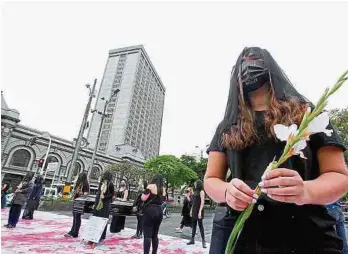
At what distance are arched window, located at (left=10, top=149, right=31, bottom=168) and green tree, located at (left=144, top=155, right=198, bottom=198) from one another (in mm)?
16332

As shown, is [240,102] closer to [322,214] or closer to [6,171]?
[322,214]

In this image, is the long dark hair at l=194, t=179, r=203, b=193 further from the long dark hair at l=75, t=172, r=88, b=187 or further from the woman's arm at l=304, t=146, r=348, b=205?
the woman's arm at l=304, t=146, r=348, b=205

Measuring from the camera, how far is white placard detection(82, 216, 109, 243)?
5.81 meters

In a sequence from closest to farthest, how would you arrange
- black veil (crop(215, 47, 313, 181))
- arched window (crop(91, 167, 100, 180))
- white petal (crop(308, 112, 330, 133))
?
white petal (crop(308, 112, 330, 133)), black veil (crop(215, 47, 313, 181)), arched window (crop(91, 167, 100, 180))

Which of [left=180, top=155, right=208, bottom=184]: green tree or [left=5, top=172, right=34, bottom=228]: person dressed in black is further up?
[left=180, top=155, right=208, bottom=184]: green tree

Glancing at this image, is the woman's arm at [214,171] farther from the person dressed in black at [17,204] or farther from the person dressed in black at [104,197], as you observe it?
the person dressed in black at [17,204]

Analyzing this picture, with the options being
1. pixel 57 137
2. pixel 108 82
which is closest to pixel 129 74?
pixel 108 82

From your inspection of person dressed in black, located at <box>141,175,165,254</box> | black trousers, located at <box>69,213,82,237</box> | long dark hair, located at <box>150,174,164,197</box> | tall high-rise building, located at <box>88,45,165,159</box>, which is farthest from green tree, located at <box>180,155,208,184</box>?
person dressed in black, located at <box>141,175,165,254</box>

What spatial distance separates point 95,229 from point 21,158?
107 ft

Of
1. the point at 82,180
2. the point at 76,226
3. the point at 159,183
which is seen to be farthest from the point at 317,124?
the point at 82,180

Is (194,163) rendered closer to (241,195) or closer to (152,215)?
(152,215)

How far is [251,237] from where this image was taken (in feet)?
3.34

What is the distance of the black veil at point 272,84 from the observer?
125 cm

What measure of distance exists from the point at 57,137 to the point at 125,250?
35.8 m
